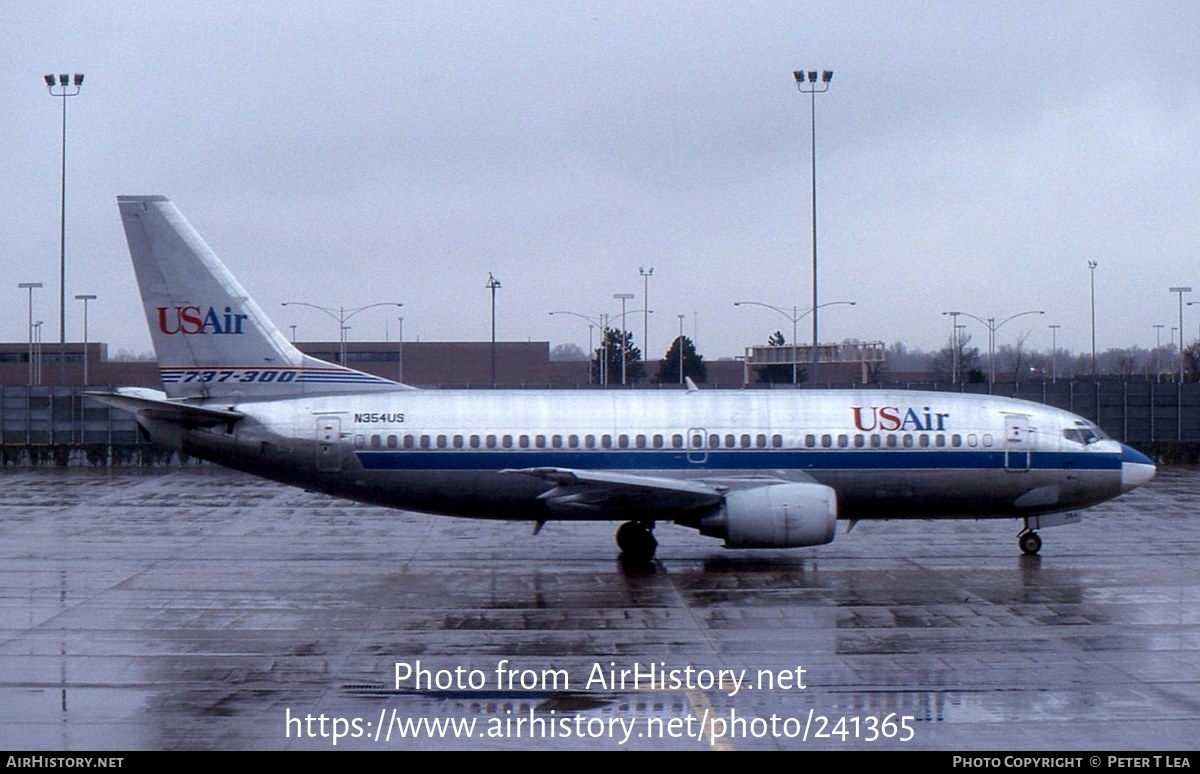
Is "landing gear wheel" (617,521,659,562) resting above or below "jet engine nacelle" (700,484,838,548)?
below

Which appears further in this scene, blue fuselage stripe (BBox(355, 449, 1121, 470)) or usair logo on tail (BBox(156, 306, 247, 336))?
usair logo on tail (BBox(156, 306, 247, 336))

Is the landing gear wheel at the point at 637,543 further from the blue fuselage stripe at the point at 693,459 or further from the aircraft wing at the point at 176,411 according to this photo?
the aircraft wing at the point at 176,411

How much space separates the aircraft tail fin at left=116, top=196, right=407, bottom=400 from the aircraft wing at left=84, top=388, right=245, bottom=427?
86cm

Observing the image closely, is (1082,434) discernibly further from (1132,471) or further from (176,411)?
(176,411)

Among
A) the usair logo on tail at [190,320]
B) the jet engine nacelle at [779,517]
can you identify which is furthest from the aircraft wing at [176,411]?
the jet engine nacelle at [779,517]

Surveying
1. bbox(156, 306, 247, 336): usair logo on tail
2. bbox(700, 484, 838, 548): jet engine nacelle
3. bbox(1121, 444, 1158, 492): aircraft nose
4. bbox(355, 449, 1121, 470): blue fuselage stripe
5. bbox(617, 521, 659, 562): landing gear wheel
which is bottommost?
bbox(617, 521, 659, 562): landing gear wheel

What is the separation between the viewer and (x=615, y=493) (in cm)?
2255

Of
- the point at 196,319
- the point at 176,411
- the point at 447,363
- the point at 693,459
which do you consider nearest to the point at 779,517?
the point at 693,459

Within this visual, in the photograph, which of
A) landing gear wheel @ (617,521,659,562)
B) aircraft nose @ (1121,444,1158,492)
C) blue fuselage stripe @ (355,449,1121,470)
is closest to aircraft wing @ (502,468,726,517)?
blue fuselage stripe @ (355,449,1121,470)

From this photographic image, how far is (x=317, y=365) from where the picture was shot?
24188 mm

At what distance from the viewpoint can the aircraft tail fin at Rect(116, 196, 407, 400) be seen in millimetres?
23359

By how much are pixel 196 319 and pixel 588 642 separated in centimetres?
1166

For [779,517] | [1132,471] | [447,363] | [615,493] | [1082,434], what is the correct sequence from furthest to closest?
[447,363] → [1082,434] → [1132,471] → [615,493] → [779,517]

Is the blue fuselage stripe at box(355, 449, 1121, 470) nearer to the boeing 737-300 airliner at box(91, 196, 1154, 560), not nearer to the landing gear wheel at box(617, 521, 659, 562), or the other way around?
the boeing 737-300 airliner at box(91, 196, 1154, 560)
